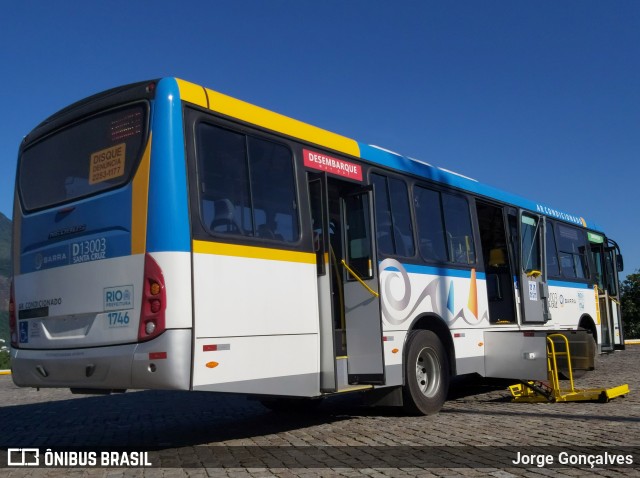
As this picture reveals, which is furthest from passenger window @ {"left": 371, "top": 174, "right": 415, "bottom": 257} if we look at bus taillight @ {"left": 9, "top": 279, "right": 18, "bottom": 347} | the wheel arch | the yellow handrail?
bus taillight @ {"left": 9, "top": 279, "right": 18, "bottom": 347}

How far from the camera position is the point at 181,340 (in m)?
5.53

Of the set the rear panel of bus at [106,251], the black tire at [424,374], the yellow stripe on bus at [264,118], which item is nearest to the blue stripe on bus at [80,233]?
the rear panel of bus at [106,251]

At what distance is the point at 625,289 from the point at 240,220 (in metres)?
24.3

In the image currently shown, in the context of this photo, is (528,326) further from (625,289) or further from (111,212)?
(625,289)

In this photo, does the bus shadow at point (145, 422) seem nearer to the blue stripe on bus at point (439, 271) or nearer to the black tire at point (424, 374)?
the black tire at point (424, 374)

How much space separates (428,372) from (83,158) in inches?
197

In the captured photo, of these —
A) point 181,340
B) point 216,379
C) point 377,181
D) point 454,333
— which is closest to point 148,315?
point 181,340

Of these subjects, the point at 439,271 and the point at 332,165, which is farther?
the point at 439,271

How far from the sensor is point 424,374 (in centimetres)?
868

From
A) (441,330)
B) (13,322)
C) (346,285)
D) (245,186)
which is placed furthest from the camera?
(441,330)

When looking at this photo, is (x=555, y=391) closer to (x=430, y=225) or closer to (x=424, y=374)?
(x=424, y=374)

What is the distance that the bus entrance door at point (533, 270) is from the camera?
1132 centimetres

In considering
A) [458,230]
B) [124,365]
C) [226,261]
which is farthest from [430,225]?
[124,365]

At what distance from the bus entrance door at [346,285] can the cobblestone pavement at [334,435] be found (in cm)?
71
